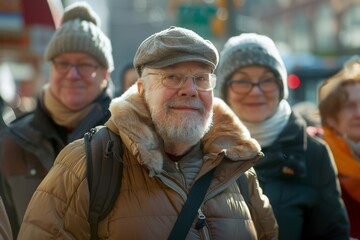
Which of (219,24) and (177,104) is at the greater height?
(177,104)

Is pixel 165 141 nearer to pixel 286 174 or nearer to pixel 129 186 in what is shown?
pixel 129 186

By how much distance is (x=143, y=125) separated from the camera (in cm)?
399

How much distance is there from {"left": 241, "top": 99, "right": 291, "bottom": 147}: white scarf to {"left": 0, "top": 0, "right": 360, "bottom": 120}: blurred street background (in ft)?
12.0

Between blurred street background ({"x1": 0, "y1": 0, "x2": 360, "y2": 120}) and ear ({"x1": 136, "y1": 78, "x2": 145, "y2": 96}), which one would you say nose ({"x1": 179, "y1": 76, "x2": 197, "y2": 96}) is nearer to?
ear ({"x1": 136, "y1": 78, "x2": 145, "y2": 96})

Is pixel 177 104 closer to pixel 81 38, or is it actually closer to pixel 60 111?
pixel 60 111

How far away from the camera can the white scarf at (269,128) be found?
17.9 feet

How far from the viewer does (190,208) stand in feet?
12.6

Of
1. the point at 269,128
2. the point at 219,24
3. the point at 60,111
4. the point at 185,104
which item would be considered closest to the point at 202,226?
the point at 185,104

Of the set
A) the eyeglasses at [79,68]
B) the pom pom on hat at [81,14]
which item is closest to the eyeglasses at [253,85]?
the eyeglasses at [79,68]

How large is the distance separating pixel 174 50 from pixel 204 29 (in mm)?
12512

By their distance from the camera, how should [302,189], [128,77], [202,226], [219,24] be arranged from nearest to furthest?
1. [202,226]
2. [302,189]
3. [128,77]
4. [219,24]

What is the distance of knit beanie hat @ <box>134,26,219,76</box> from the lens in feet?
12.9

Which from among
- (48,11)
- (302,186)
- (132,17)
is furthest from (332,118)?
(132,17)

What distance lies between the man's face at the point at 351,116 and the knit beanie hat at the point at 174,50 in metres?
2.64
